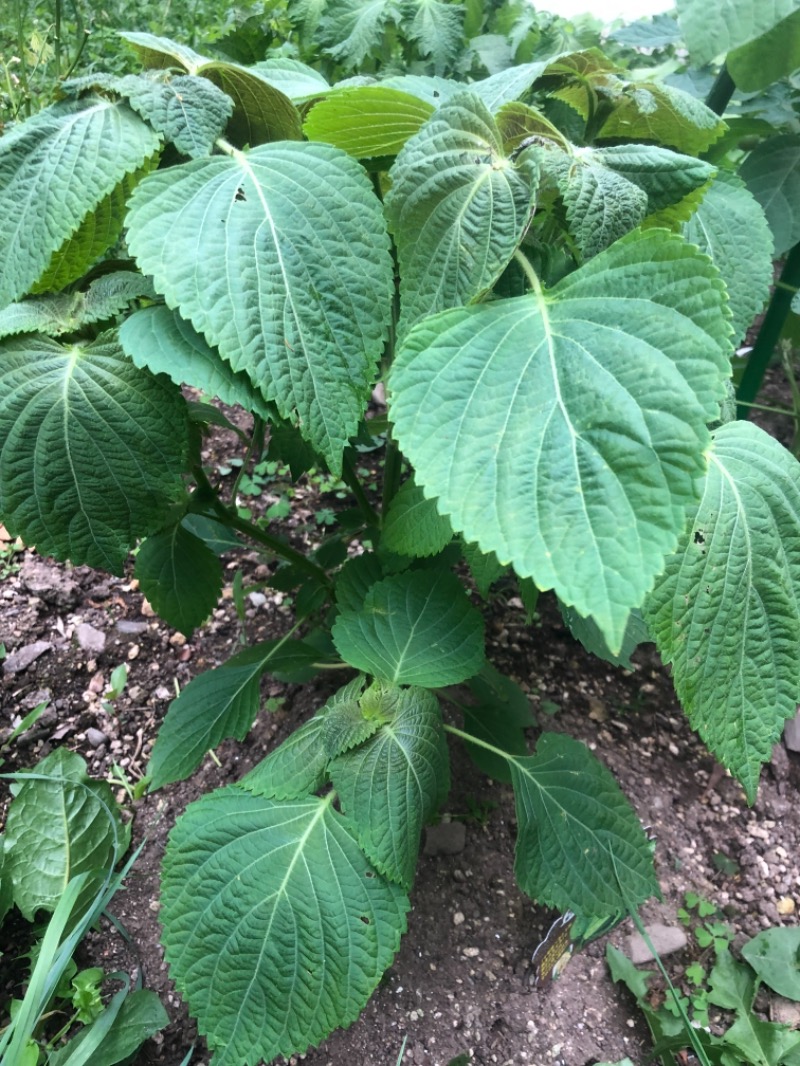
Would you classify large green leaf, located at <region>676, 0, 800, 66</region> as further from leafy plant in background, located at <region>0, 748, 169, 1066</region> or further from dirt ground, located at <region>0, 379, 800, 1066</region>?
leafy plant in background, located at <region>0, 748, 169, 1066</region>

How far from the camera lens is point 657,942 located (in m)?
1.20

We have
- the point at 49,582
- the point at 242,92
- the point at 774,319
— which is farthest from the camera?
the point at 49,582

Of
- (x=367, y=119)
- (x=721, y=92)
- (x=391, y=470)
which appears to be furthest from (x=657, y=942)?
(x=721, y=92)

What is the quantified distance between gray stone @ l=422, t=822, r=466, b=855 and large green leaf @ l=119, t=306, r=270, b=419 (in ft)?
2.82

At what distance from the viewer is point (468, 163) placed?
717 mm

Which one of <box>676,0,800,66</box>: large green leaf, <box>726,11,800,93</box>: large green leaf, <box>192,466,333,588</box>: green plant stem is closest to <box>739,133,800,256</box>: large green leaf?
<box>726,11,800,93</box>: large green leaf

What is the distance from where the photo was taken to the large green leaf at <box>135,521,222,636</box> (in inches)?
46.8

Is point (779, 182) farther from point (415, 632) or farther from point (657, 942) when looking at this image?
point (657, 942)

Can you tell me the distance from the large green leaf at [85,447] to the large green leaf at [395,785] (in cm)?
37

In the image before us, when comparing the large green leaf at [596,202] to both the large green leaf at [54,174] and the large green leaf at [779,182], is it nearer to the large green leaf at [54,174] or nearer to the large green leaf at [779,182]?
the large green leaf at [54,174]

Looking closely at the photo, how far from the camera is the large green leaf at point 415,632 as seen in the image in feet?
3.17

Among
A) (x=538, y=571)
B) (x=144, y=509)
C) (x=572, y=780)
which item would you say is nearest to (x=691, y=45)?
(x=538, y=571)

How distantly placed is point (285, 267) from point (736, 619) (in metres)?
0.57

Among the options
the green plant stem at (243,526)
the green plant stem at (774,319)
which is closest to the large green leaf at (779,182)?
the green plant stem at (774,319)
